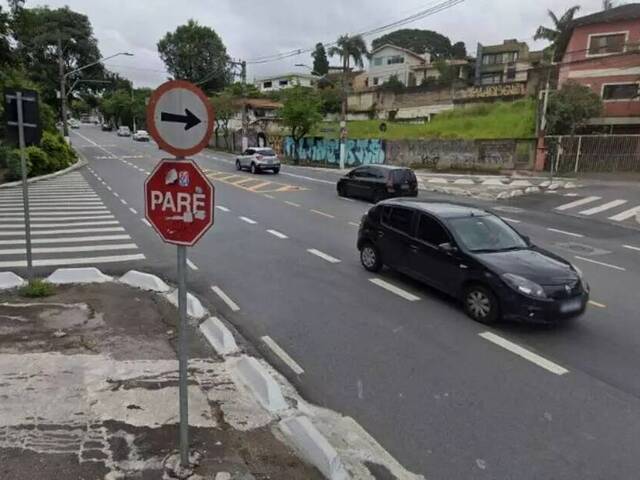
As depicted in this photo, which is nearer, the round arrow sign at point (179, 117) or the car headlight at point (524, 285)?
the round arrow sign at point (179, 117)

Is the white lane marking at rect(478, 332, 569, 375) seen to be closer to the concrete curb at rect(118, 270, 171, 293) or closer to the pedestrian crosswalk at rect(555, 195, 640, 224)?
the concrete curb at rect(118, 270, 171, 293)

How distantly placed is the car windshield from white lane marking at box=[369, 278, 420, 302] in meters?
1.30

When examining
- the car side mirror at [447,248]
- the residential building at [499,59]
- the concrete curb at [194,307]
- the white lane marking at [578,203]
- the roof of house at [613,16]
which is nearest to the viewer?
the concrete curb at [194,307]

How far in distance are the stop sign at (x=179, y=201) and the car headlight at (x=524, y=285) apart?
4774 millimetres

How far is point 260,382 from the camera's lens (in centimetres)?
517

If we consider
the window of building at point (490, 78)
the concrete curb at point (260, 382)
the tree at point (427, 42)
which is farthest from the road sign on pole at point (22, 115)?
the tree at point (427, 42)

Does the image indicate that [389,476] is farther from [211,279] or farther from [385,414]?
[211,279]

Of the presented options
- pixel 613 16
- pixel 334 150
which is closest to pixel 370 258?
pixel 334 150

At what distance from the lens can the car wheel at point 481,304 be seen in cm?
694

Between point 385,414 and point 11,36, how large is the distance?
1974 cm

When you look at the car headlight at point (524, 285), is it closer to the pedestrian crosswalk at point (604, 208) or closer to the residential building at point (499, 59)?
the pedestrian crosswalk at point (604, 208)

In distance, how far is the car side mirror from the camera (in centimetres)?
761

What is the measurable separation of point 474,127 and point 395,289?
32820 millimetres

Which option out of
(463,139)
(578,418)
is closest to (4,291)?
(578,418)
